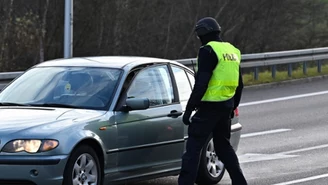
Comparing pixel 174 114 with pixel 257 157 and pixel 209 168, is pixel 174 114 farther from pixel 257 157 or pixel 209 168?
pixel 257 157

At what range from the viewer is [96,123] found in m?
8.91

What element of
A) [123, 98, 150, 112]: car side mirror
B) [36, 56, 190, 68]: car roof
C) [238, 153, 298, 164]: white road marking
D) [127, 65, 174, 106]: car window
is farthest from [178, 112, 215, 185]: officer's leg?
[238, 153, 298, 164]: white road marking

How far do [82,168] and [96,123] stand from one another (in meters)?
0.49

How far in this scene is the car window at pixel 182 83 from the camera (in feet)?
34.5

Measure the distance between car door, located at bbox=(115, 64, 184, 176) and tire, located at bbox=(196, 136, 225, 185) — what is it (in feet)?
1.20

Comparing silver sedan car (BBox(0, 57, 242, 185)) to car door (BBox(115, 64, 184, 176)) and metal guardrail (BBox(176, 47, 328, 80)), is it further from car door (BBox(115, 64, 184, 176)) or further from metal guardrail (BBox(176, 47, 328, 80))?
metal guardrail (BBox(176, 47, 328, 80))

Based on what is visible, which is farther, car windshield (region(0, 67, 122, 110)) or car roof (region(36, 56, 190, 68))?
car roof (region(36, 56, 190, 68))

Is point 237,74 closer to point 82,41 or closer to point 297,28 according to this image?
point 82,41

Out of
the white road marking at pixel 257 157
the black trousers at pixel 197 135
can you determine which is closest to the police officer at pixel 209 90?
the black trousers at pixel 197 135

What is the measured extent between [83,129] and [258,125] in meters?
8.36

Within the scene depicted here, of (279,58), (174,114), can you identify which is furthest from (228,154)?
(279,58)

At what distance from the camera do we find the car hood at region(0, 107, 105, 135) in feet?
27.9

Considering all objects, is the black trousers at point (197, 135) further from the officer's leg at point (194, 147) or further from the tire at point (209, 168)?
the tire at point (209, 168)

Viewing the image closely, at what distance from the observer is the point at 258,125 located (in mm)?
16703
